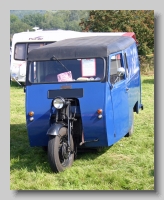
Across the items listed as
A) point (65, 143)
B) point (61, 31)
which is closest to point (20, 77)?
point (61, 31)

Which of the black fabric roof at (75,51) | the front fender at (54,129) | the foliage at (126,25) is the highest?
the foliage at (126,25)

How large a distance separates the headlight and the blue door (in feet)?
2.71

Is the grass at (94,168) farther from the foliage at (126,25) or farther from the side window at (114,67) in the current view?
the foliage at (126,25)

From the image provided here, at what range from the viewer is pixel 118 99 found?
735cm

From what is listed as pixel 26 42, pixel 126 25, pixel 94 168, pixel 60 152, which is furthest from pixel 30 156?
pixel 126 25

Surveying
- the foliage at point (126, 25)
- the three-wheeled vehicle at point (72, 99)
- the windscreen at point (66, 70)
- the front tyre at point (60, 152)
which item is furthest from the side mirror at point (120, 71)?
the foliage at point (126, 25)

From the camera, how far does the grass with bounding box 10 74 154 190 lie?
6387 millimetres

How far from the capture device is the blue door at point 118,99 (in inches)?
283

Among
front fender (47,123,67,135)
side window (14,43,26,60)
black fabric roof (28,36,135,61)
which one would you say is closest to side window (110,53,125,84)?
black fabric roof (28,36,135,61)

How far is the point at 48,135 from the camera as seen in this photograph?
6797 mm

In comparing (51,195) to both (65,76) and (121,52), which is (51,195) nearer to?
(65,76)

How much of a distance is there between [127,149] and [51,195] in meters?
2.48

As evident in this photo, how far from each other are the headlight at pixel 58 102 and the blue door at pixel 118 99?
827 millimetres

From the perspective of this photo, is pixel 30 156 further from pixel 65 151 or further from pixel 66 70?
pixel 66 70
